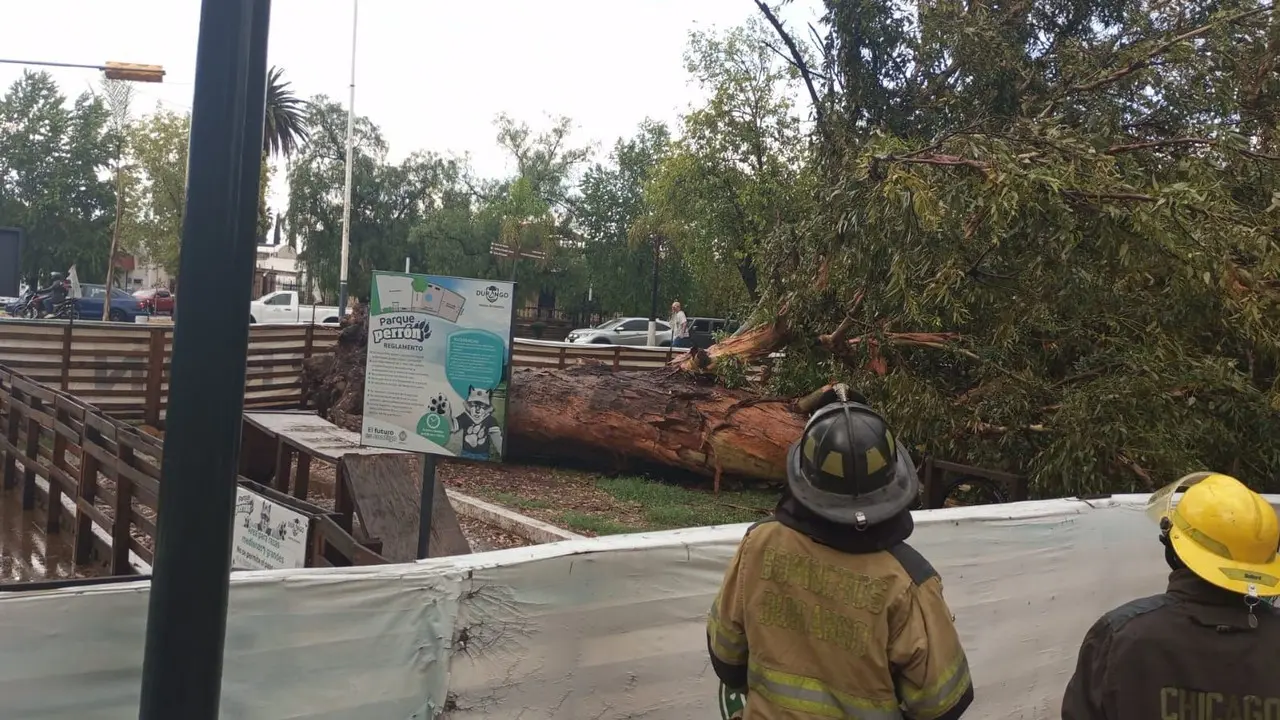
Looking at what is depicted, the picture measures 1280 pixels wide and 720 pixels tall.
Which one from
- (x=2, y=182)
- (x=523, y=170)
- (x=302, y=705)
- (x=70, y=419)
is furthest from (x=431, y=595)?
(x=2, y=182)

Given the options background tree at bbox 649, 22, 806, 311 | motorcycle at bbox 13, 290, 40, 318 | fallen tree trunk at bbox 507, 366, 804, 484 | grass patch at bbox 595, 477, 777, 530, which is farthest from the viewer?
motorcycle at bbox 13, 290, 40, 318

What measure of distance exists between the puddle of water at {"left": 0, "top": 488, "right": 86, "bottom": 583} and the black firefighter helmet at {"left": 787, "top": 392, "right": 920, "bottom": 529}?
5.03 m

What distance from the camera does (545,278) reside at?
4022cm

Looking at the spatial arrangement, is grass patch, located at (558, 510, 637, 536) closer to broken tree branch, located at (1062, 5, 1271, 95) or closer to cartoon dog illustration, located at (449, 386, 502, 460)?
cartoon dog illustration, located at (449, 386, 502, 460)

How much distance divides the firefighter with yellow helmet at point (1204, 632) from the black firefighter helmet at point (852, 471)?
0.57 metres

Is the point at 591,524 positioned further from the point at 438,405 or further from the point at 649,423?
the point at 438,405

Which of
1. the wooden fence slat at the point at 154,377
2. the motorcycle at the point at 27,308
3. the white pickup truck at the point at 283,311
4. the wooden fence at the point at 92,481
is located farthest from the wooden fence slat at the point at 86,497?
the motorcycle at the point at 27,308

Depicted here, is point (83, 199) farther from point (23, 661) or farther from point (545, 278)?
point (23, 661)

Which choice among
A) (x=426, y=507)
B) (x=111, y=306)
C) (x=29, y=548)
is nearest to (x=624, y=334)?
(x=111, y=306)

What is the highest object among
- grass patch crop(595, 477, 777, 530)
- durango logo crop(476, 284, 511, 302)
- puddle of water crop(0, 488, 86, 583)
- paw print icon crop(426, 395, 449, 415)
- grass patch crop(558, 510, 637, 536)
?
durango logo crop(476, 284, 511, 302)

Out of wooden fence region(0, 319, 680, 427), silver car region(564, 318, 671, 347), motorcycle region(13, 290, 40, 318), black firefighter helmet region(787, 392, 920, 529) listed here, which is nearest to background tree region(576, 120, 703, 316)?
silver car region(564, 318, 671, 347)

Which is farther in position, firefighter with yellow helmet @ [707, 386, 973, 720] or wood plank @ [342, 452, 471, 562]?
wood plank @ [342, 452, 471, 562]

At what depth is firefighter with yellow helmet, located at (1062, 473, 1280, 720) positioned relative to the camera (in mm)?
1946

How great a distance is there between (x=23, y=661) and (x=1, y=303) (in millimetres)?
35630
